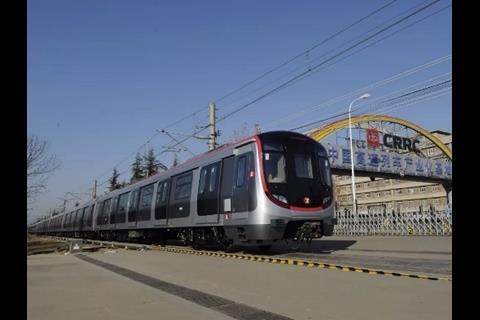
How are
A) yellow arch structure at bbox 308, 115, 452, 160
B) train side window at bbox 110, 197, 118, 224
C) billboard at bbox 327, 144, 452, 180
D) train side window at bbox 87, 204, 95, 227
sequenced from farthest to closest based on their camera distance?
yellow arch structure at bbox 308, 115, 452, 160 < billboard at bbox 327, 144, 452, 180 < train side window at bbox 87, 204, 95, 227 < train side window at bbox 110, 197, 118, 224

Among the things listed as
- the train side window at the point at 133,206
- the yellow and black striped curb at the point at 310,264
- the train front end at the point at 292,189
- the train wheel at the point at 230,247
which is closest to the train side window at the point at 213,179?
the train wheel at the point at 230,247

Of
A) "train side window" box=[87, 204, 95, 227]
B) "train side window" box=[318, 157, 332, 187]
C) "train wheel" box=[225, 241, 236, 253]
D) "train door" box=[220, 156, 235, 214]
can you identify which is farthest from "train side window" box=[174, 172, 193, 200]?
"train side window" box=[87, 204, 95, 227]

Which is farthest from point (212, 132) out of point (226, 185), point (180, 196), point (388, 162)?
point (388, 162)

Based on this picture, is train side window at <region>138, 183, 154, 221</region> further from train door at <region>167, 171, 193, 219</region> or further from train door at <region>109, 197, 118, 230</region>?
train door at <region>109, 197, 118, 230</region>

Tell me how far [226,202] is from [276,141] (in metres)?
2.39

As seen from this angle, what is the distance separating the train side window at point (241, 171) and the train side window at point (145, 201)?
9.36 m

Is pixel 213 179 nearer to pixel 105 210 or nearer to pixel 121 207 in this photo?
pixel 121 207

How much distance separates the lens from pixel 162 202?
825 inches

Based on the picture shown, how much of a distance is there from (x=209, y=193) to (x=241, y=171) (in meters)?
2.14

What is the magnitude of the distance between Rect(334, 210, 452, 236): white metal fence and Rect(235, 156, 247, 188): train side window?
13.5m

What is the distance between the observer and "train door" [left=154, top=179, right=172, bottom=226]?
803 inches
